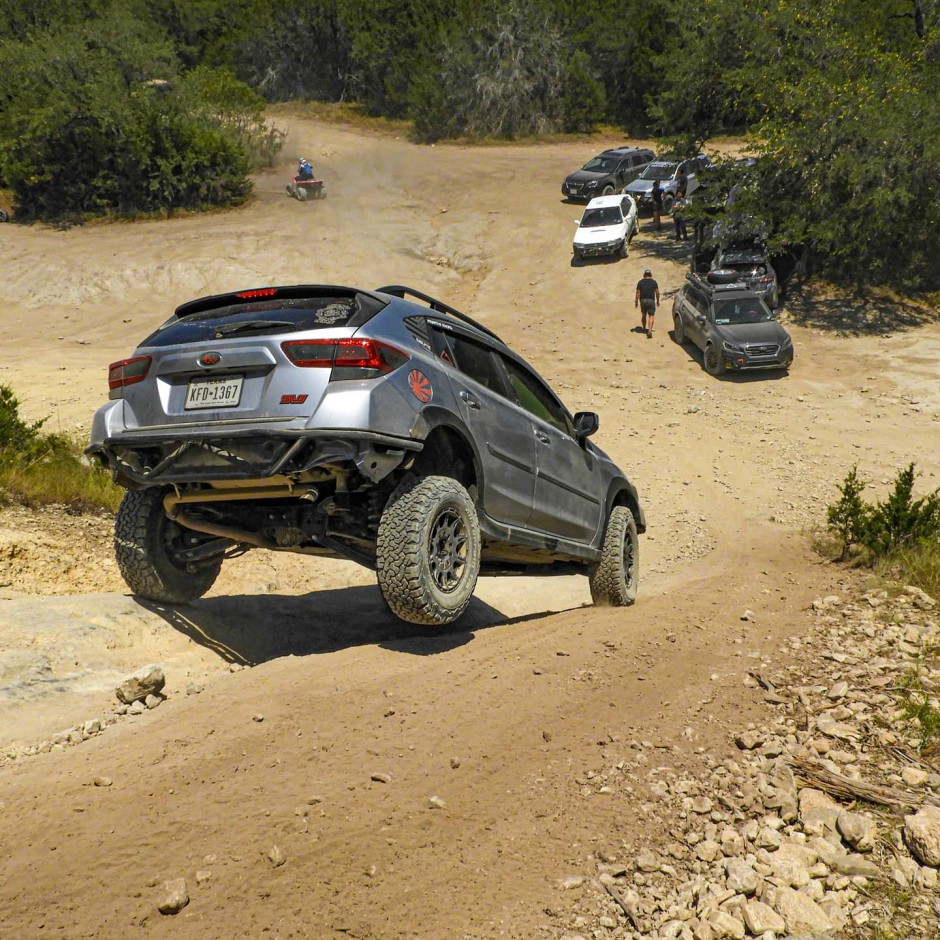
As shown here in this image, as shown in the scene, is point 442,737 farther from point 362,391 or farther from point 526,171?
point 526,171

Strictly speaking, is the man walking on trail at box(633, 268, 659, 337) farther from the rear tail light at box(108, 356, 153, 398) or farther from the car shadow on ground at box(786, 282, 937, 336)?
the rear tail light at box(108, 356, 153, 398)

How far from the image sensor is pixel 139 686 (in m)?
5.07

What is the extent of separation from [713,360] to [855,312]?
20.8ft

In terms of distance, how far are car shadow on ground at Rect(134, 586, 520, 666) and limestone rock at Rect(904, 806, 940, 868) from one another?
110 inches

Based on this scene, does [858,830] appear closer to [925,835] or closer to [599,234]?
[925,835]

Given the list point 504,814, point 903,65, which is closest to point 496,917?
point 504,814

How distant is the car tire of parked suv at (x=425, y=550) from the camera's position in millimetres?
5031

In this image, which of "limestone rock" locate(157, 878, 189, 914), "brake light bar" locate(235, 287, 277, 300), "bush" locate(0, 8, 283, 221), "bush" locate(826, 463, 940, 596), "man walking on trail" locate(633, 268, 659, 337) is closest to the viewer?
"limestone rock" locate(157, 878, 189, 914)

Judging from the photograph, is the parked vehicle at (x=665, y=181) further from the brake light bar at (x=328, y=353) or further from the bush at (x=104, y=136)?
the brake light bar at (x=328, y=353)

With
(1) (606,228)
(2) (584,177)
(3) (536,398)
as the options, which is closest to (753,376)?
(1) (606,228)

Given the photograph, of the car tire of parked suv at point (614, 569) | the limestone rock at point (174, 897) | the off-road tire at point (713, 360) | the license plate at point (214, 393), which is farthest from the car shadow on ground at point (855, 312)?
the limestone rock at point (174, 897)

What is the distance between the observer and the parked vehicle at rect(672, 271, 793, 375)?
818 inches

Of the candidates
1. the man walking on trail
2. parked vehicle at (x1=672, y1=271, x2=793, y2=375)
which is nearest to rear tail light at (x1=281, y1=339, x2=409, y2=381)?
parked vehicle at (x1=672, y1=271, x2=793, y2=375)

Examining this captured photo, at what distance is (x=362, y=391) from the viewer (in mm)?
4871
